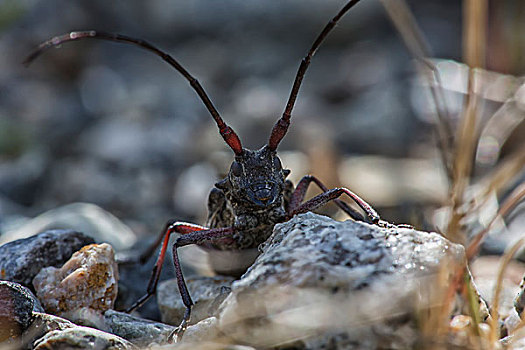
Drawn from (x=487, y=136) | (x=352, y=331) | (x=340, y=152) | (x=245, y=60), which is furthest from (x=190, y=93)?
(x=352, y=331)

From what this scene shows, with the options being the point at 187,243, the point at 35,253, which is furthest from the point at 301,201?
the point at 35,253

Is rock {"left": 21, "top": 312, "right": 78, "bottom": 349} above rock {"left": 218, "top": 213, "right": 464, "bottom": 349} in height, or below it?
below

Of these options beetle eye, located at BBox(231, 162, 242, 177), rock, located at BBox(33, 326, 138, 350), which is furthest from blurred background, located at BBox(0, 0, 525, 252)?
rock, located at BBox(33, 326, 138, 350)

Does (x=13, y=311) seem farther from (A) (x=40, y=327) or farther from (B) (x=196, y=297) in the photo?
(B) (x=196, y=297)

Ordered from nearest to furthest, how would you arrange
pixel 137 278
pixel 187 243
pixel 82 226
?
pixel 187 243
pixel 137 278
pixel 82 226

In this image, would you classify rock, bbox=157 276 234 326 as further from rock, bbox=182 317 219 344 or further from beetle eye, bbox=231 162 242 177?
beetle eye, bbox=231 162 242 177

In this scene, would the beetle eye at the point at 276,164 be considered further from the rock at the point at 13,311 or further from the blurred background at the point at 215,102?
the blurred background at the point at 215,102
